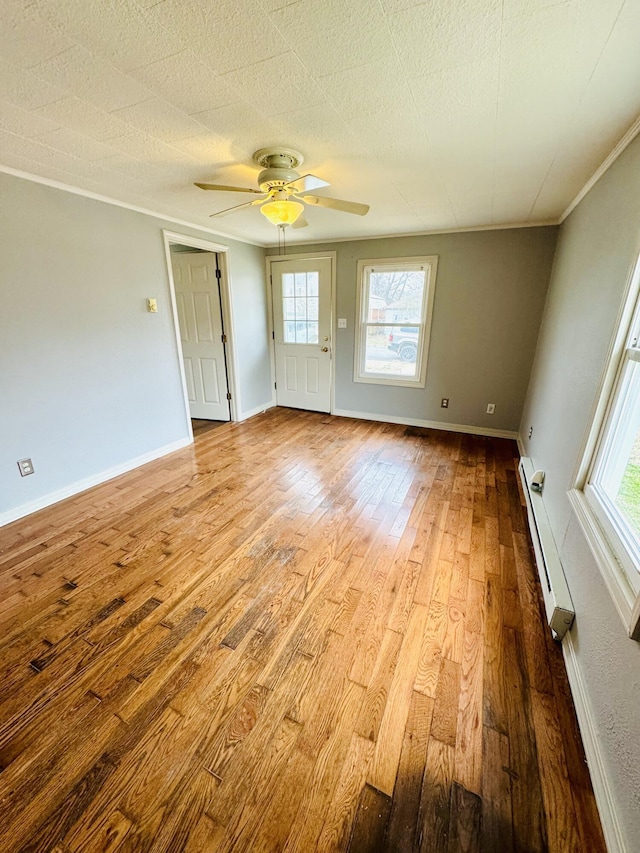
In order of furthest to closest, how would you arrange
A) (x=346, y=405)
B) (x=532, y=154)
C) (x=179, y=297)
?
(x=346, y=405) → (x=179, y=297) → (x=532, y=154)

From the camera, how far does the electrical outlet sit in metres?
2.32

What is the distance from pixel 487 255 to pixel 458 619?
3433 millimetres

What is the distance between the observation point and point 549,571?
1.63 metres

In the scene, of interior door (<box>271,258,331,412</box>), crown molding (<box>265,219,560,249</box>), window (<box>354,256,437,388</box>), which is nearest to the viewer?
crown molding (<box>265,219,560,249</box>)

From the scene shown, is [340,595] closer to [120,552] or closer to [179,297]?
[120,552]

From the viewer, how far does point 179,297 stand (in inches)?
158

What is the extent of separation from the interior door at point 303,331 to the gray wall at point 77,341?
1413mm

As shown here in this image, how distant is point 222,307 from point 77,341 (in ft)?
5.77

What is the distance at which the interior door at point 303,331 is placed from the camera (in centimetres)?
429

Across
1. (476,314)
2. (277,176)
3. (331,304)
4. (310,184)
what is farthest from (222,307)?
(476,314)

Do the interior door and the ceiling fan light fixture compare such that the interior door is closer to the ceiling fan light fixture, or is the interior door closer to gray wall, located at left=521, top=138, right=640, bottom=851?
the ceiling fan light fixture

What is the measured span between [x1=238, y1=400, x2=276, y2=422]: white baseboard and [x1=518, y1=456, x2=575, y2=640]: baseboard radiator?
3.33 meters

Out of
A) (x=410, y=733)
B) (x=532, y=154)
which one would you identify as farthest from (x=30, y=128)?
(x=410, y=733)

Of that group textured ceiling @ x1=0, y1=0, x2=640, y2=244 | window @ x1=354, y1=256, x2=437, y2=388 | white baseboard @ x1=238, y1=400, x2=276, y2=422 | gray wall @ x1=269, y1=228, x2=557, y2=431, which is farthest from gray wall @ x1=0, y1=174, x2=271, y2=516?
gray wall @ x1=269, y1=228, x2=557, y2=431
